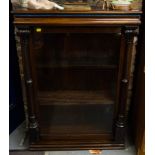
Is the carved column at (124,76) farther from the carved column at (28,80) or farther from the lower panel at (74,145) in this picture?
the carved column at (28,80)

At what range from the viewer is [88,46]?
1525 mm

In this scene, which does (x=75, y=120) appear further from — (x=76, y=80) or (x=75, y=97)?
(x=76, y=80)

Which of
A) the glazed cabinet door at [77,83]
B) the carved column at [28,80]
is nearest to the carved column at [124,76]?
the glazed cabinet door at [77,83]

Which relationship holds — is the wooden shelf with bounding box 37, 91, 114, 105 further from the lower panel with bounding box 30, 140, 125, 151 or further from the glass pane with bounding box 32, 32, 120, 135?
the lower panel with bounding box 30, 140, 125, 151

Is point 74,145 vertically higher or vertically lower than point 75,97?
lower

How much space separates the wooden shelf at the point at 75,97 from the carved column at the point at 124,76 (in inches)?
4.8

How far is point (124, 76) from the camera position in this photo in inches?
56.8

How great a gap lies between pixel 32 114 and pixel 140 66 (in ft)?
2.42

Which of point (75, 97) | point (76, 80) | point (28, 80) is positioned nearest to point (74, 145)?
point (75, 97)

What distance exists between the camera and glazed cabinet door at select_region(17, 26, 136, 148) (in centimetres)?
141

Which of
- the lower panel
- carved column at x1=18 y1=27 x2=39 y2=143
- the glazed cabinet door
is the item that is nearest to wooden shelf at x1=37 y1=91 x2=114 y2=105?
the glazed cabinet door

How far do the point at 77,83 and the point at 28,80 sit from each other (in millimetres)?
361

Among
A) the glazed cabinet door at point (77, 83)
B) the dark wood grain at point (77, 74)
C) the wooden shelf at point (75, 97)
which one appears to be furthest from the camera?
the wooden shelf at point (75, 97)

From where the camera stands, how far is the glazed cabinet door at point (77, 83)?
4.61 feet
